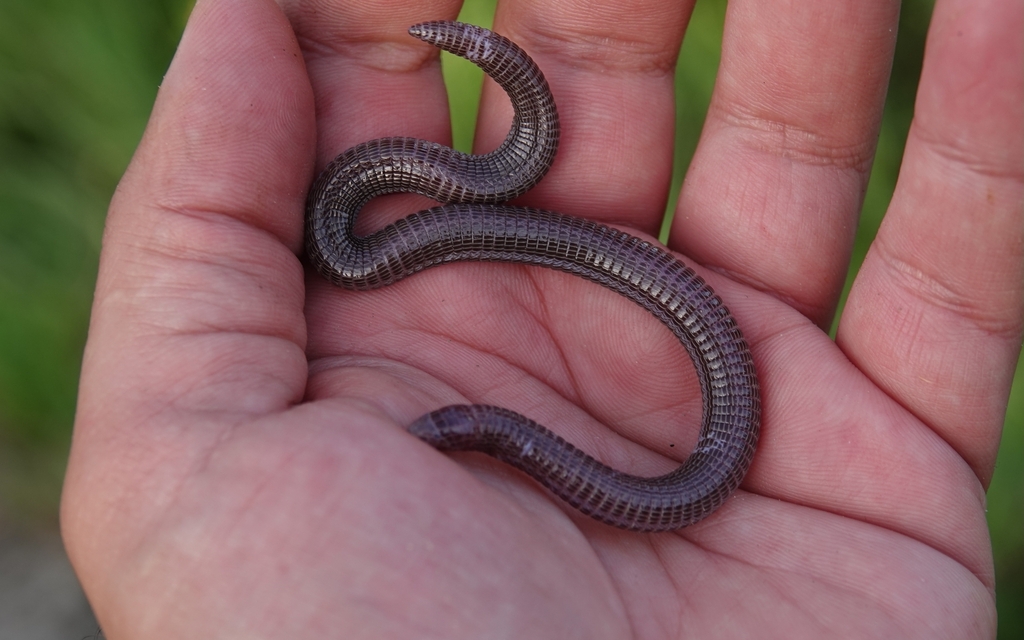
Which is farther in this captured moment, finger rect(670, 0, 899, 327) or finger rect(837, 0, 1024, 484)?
finger rect(670, 0, 899, 327)

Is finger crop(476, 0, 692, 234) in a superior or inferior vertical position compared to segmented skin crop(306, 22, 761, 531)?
superior

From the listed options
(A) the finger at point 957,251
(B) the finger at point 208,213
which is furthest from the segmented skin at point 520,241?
(A) the finger at point 957,251

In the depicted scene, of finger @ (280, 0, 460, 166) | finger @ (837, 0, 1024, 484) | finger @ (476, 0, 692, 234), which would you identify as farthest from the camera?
finger @ (476, 0, 692, 234)

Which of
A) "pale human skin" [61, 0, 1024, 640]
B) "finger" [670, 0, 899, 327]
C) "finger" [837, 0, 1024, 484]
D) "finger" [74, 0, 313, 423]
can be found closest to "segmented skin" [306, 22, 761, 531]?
"pale human skin" [61, 0, 1024, 640]

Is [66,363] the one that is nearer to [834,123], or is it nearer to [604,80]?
[604,80]

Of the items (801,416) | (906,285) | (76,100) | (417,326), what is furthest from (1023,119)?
(76,100)

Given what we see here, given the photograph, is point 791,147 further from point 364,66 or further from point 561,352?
point 364,66

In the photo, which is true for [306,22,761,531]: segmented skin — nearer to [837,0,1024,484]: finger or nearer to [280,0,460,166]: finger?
[280,0,460,166]: finger

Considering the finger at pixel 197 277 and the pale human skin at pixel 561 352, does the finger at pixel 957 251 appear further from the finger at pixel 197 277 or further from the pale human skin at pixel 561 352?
the finger at pixel 197 277
